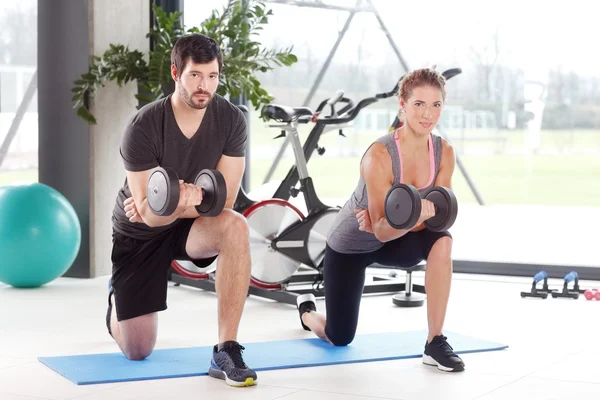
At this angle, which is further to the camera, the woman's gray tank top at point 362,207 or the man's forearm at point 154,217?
the woman's gray tank top at point 362,207

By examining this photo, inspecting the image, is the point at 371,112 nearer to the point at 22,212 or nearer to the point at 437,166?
the point at 22,212

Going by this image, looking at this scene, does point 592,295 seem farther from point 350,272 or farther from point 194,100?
point 194,100

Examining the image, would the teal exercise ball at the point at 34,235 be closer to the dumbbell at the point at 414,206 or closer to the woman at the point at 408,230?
the woman at the point at 408,230

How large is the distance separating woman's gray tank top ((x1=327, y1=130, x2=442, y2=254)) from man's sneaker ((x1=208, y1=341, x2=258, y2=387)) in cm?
60

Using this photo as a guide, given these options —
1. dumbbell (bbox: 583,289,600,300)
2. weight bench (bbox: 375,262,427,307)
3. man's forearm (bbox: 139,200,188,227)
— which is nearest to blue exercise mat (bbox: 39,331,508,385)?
man's forearm (bbox: 139,200,188,227)

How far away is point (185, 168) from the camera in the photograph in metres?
3.06

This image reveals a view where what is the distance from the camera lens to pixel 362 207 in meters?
3.29

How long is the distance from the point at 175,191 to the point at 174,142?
1.11ft

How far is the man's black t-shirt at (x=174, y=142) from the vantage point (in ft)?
9.84

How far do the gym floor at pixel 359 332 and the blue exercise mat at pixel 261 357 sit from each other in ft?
0.17

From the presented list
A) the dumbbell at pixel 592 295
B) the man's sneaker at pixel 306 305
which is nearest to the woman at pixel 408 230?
the man's sneaker at pixel 306 305

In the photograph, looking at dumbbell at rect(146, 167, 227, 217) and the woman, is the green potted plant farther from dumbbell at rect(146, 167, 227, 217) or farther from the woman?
dumbbell at rect(146, 167, 227, 217)

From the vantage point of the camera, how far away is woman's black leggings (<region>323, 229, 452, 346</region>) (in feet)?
10.8

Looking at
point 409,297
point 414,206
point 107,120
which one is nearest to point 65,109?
point 107,120
